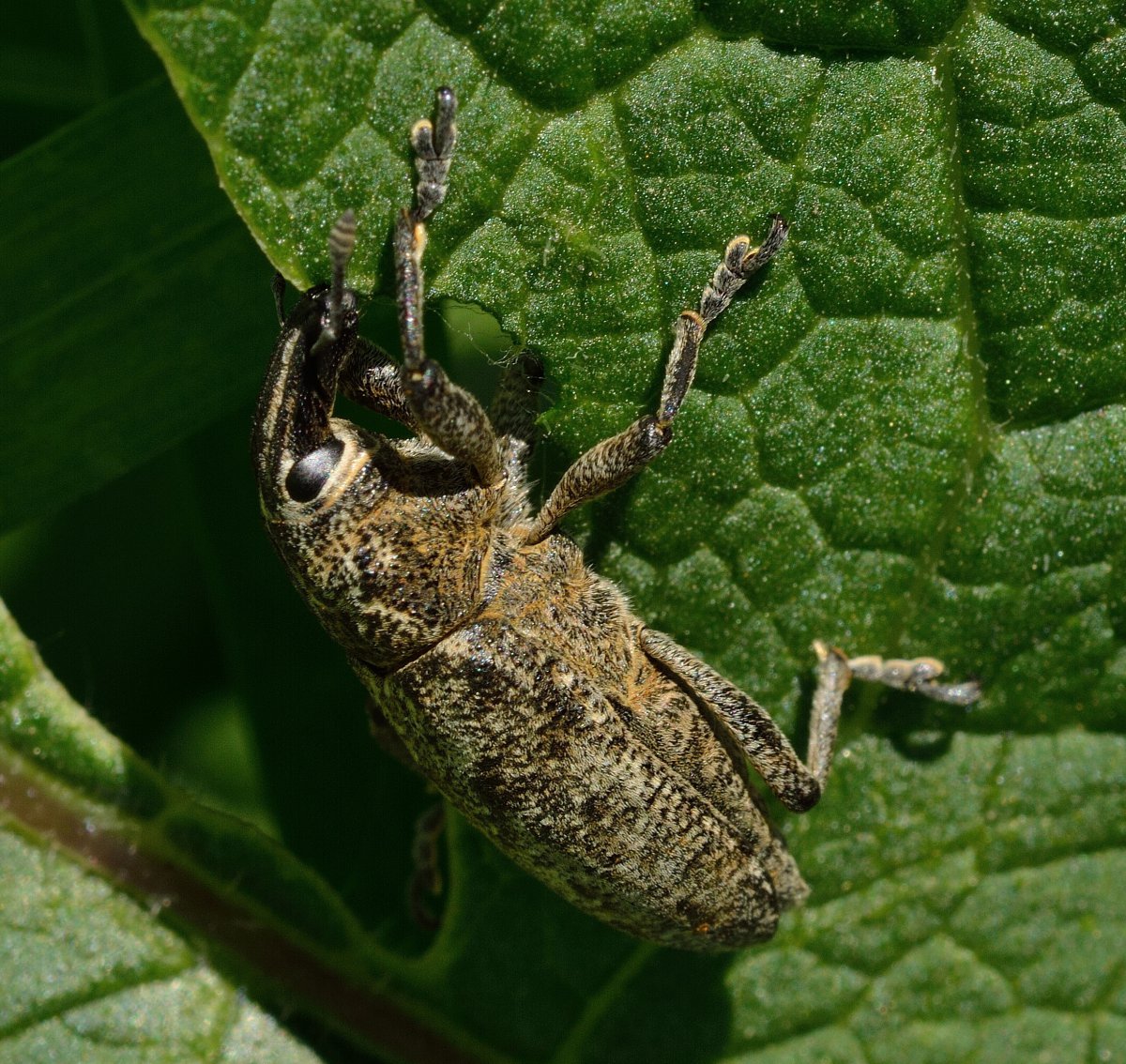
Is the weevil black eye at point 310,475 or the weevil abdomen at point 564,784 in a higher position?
the weevil black eye at point 310,475

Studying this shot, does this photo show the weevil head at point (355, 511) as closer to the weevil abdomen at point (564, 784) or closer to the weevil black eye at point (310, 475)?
the weevil black eye at point (310, 475)

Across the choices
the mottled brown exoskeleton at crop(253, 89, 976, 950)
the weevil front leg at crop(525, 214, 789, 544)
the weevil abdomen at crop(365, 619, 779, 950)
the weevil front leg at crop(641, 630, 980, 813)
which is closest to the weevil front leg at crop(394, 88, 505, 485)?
the mottled brown exoskeleton at crop(253, 89, 976, 950)

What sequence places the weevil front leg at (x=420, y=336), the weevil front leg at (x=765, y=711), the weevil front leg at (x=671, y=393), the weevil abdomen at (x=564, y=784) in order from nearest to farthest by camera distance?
1. the weevil front leg at (x=420, y=336)
2. the weevil front leg at (x=671, y=393)
3. the weevil abdomen at (x=564, y=784)
4. the weevil front leg at (x=765, y=711)

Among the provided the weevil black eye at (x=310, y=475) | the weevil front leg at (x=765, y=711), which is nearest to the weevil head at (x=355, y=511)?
the weevil black eye at (x=310, y=475)

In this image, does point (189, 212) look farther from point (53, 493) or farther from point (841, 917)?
point (841, 917)

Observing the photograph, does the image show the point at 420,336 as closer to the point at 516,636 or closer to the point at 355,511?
the point at 355,511

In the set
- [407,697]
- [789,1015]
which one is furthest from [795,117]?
[789,1015]
